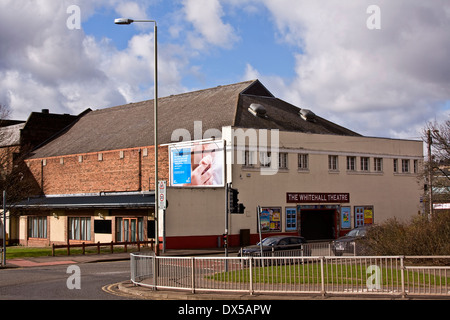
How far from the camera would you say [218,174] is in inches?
1565

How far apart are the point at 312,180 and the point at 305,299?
3000cm

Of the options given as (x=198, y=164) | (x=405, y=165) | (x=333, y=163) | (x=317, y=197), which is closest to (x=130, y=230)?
(x=198, y=164)

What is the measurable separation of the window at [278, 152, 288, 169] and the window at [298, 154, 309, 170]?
1393 mm

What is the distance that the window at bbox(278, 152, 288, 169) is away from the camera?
4231 cm

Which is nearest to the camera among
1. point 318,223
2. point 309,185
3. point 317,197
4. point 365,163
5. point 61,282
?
point 61,282

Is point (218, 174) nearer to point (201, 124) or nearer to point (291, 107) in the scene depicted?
point (201, 124)

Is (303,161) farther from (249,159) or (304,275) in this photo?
(304,275)

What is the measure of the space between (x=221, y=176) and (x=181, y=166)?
4267 mm

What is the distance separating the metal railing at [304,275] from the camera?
1461cm

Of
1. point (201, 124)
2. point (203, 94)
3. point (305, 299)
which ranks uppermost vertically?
point (203, 94)

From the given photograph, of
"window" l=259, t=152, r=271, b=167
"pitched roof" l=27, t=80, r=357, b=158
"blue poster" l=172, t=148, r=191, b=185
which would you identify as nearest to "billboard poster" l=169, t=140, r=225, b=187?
"blue poster" l=172, t=148, r=191, b=185

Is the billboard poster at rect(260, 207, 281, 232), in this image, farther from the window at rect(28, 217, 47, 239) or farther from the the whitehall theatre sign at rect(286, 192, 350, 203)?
the window at rect(28, 217, 47, 239)

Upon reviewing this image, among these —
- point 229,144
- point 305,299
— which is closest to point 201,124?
point 229,144

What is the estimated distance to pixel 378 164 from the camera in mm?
48844
